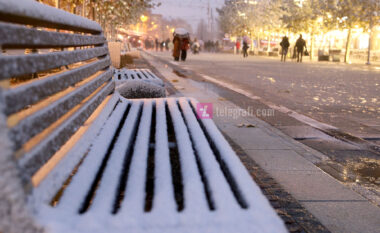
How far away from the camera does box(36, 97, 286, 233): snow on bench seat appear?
1185mm

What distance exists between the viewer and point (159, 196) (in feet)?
4.50

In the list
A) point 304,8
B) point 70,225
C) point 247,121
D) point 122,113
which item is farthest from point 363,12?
point 70,225

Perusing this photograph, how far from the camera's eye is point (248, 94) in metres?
8.38

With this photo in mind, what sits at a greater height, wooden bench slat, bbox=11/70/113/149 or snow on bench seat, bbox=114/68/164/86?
wooden bench slat, bbox=11/70/113/149

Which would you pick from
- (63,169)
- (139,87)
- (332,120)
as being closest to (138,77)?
(139,87)

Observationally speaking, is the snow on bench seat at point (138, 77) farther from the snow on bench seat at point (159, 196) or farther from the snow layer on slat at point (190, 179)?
the snow on bench seat at point (159, 196)

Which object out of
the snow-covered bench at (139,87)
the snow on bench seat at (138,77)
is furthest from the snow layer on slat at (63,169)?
the snow on bench seat at (138,77)

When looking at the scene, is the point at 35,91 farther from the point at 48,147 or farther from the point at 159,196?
the point at 159,196

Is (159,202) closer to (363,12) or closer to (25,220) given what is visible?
(25,220)

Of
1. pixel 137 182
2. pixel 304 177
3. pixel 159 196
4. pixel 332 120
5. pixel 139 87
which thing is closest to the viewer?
pixel 159 196

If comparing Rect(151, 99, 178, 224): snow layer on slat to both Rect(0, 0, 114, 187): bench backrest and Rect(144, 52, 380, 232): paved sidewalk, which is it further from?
Rect(144, 52, 380, 232): paved sidewalk

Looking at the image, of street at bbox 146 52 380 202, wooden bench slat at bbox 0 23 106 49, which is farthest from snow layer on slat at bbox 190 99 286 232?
street at bbox 146 52 380 202

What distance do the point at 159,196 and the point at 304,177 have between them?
200 centimetres

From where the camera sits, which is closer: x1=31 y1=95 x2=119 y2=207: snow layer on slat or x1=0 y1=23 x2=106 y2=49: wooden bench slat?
x1=0 y1=23 x2=106 y2=49: wooden bench slat
